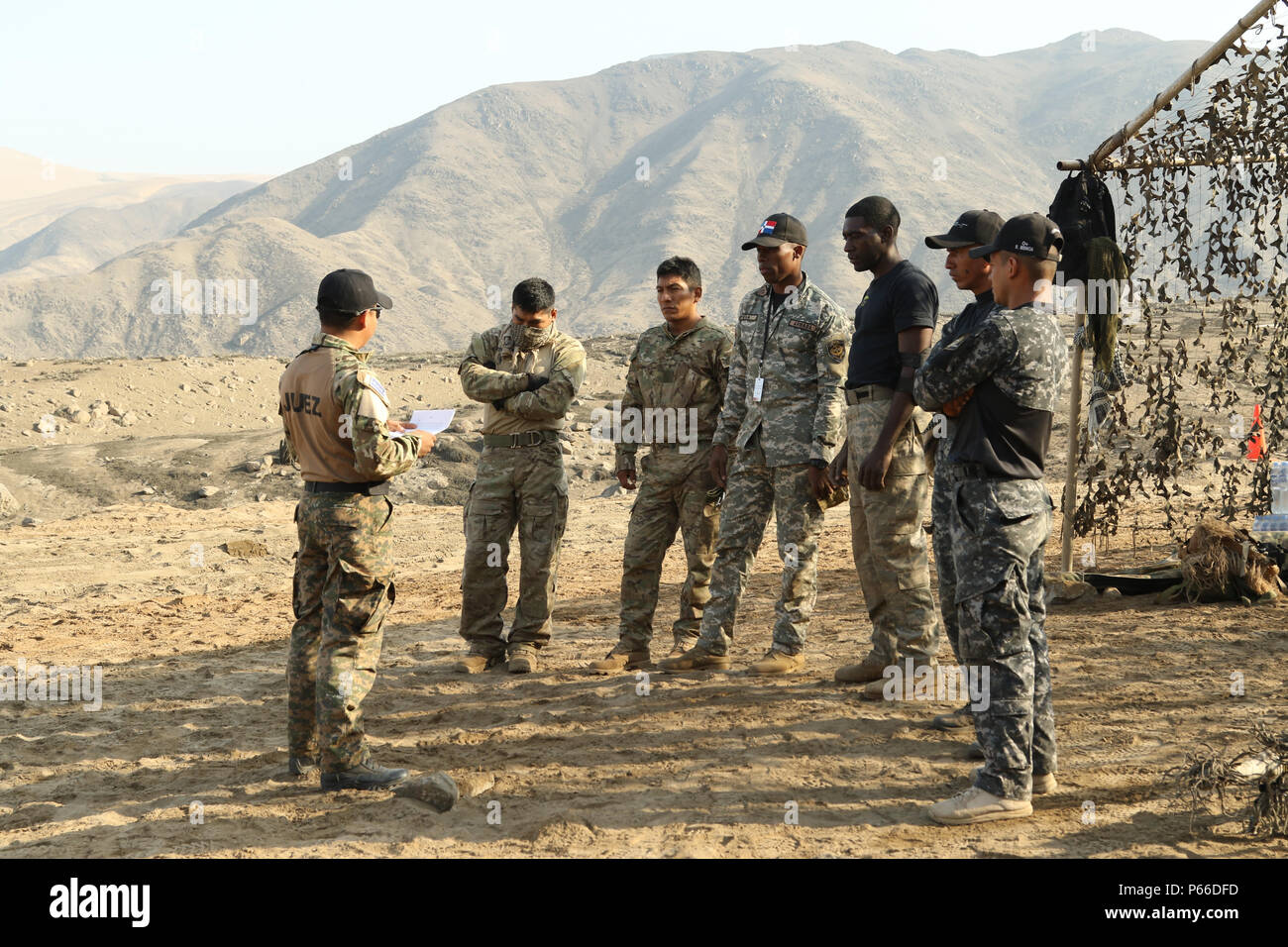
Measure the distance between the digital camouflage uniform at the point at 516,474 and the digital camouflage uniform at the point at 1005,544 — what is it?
105 inches

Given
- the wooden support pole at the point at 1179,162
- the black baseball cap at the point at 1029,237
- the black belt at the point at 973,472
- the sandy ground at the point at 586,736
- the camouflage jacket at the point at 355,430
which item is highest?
the wooden support pole at the point at 1179,162

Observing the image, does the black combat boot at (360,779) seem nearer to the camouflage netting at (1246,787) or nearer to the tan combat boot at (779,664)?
the tan combat boot at (779,664)

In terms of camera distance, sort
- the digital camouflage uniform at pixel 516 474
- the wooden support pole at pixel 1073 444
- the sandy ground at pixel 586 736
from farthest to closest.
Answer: the wooden support pole at pixel 1073 444 → the digital camouflage uniform at pixel 516 474 → the sandy ground at pixel 586 736

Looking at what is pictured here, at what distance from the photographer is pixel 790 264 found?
5.86 meters

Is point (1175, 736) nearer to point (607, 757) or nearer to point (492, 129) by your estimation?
point (607, 757)

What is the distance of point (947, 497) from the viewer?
467 centimetres

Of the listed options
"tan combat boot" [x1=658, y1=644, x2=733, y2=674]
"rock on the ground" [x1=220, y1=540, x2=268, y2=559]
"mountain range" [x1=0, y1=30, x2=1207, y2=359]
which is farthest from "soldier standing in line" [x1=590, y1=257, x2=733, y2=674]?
"mountain range" [x1=0, y1=30, x2=1207, y2=359]

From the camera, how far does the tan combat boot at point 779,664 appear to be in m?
6.09

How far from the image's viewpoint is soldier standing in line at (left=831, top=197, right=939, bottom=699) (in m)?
5.30

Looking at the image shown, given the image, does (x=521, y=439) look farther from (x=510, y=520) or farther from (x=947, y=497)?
(x=947, y=497)

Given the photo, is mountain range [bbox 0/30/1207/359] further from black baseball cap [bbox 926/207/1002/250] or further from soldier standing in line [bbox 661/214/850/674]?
black baseball cap [bbox 926/207/1002/250]

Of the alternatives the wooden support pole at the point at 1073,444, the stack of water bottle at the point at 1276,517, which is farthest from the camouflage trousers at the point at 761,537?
the stack of water bottle at the point at 1276,517

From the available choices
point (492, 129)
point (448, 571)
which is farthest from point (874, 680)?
point (492, 129)

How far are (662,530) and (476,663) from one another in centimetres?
135
